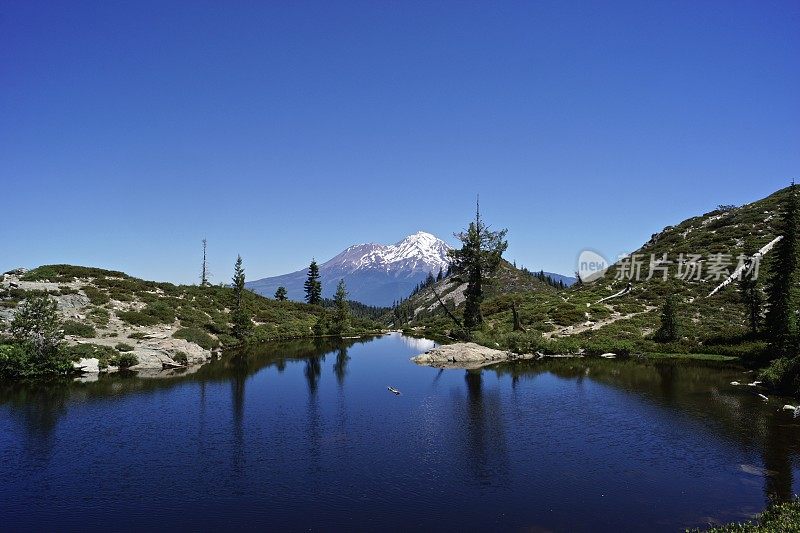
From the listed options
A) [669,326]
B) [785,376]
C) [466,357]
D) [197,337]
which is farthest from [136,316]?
[785,376]

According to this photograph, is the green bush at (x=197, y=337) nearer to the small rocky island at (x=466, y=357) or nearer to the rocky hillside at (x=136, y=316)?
the rocky hillside at (x=136, y=316)

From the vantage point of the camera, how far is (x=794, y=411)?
4519cm

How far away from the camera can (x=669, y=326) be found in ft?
278

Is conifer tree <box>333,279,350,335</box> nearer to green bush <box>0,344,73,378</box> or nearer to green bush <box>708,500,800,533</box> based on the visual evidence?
green bush <box>0,344,73,378</box>

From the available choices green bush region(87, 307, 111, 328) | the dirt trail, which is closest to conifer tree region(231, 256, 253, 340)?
green bush region(87, 307, 111, 328)

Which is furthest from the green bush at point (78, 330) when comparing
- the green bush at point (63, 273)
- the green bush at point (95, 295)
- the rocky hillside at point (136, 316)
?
the green bush at point (63, 273)

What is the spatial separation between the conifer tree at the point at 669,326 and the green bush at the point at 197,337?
78.9 meters

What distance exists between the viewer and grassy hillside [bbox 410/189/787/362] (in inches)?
3290

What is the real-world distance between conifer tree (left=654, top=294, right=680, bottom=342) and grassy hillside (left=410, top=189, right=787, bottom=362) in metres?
1.82

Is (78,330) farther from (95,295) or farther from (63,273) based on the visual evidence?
(63,273)

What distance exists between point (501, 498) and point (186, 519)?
57.0 ft

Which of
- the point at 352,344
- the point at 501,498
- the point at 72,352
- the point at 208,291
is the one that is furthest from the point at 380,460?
the point at 208,291

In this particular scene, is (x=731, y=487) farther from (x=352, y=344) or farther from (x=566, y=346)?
(x=352, y=344)

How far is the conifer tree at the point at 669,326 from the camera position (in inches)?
3295
